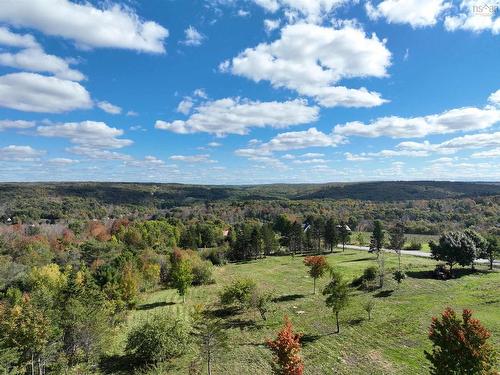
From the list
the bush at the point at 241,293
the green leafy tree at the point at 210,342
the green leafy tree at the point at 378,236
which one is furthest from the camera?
the green leafy tree at the point at 378,236

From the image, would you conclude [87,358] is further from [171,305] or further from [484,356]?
[484,356]

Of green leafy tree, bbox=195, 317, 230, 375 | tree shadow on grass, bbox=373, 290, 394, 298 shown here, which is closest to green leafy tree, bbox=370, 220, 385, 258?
tree shadow on grass, bbox=373, 290, 394, 298

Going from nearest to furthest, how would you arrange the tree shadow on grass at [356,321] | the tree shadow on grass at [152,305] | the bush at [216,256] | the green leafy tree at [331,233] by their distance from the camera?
the tree shadow on grass at [356,321], the tree shadow on grass at [152,305], the bush at [216,256], the green leafy tree at [331,233]

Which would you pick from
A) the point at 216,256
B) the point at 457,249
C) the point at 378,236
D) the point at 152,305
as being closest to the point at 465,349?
the point at 152,305

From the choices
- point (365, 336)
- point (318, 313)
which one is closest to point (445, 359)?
point (365, 336)

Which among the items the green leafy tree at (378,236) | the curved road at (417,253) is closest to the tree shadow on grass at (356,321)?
the curved road at (417,253)

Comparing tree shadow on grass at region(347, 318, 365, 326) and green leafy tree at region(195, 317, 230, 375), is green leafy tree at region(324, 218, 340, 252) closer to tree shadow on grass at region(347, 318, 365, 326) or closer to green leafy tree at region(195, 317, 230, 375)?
tree shadow on grass at region(347, 318, 365, 326)

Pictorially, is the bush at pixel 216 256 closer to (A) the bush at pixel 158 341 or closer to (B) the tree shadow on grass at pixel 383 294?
(B) the tree shadow on grass at pixel 383 294
